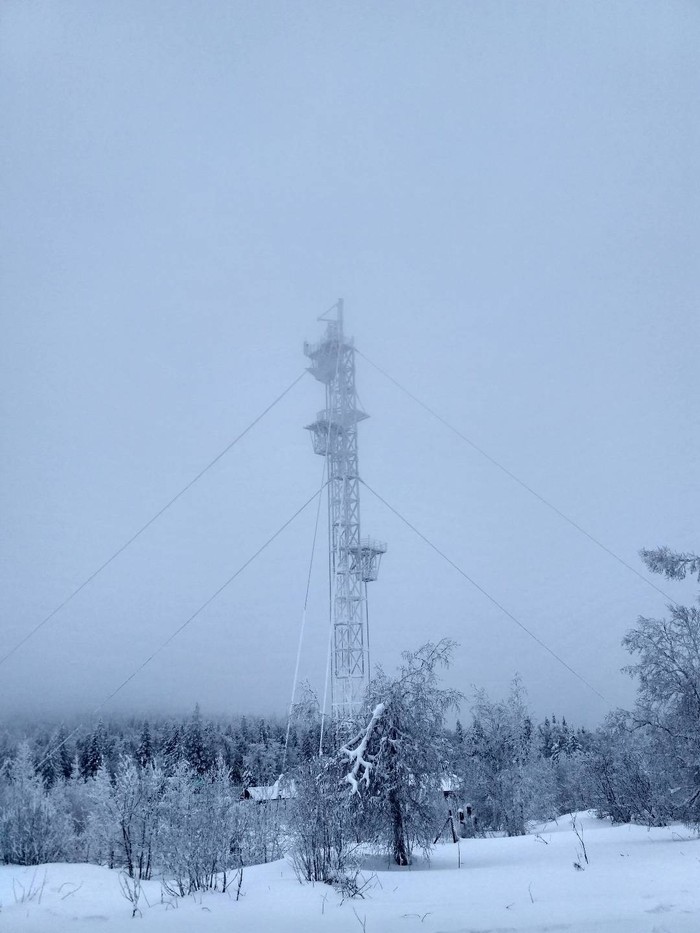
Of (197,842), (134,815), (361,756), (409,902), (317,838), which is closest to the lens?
(409,902)

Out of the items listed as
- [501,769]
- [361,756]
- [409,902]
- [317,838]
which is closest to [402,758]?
[361,756]

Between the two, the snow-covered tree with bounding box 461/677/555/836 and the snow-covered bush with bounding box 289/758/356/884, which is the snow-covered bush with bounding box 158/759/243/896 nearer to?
the snow-covered bush with bounding box 289/758/356/884

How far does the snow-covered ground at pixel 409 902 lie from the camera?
6.07m

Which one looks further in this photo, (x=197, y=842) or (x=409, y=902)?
(x=197, y=842)

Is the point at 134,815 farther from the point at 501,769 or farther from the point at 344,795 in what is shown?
the point at 501,769

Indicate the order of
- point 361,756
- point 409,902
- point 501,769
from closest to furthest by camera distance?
point 409,902
point 361,756
point 501,769

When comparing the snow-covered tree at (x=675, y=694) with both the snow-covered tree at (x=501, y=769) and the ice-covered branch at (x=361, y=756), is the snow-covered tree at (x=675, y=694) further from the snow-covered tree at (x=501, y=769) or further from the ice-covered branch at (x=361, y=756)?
the snow-covered tree at (x=501, y=769)

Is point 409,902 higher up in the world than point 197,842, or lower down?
lower down

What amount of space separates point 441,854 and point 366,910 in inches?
392

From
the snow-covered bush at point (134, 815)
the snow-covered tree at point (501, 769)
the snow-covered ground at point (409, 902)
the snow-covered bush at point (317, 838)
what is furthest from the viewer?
the snow-covered tree at point (501, 769)

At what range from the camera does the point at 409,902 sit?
25.4ft

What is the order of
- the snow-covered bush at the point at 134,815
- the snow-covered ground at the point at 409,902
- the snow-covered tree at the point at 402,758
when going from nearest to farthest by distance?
the snow-covered ground at the point at 409,902
the snow-covered bush at the point at 134,815
the snow-covered tree at the point at 402,758

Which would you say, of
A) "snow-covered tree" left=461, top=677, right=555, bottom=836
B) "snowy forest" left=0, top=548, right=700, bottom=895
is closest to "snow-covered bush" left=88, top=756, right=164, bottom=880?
"snowy forest" left=0, top=548, right=700, bottom=895

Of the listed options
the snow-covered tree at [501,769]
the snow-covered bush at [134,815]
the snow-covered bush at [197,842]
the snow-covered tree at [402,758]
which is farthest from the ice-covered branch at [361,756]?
the snow-covered tree at [501,769]
